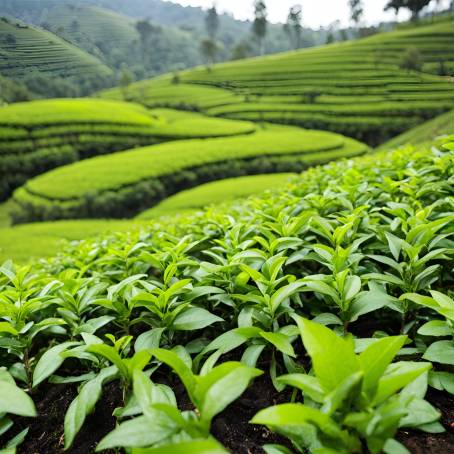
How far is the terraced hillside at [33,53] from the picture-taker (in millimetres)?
4961

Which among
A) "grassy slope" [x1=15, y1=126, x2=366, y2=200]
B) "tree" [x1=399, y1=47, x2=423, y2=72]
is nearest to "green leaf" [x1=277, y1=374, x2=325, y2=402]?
"tree" [x1=399, y1=47, x2=423, y2=72]

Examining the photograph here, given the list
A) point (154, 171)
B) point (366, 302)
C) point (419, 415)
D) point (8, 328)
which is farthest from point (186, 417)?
point (154, 171)

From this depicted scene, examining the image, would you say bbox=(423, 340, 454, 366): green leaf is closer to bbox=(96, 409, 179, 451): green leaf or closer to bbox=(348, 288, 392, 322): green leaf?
bbox=(348, 288, 392, 322): green leaf

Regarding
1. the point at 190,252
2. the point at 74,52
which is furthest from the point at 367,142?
the point at 190,252

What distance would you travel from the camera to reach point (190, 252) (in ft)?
8.32

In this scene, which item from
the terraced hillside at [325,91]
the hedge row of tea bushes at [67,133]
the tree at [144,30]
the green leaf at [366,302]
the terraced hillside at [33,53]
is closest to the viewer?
the green leaf at [366,302]

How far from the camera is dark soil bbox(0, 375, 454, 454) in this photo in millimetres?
1034

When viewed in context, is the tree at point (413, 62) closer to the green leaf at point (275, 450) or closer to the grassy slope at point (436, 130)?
the grassy slope at point (436, 130)

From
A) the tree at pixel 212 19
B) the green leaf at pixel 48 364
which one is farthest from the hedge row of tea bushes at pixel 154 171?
the tree at pixel 212 19

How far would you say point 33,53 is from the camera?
5113 mm

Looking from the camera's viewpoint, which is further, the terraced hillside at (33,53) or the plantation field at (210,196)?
the plantation field at (210,196)

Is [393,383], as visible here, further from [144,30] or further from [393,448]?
[144,30]

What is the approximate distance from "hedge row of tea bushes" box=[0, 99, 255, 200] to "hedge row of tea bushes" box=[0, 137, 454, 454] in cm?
2341

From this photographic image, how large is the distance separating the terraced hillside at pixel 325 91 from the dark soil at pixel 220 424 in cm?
1490
